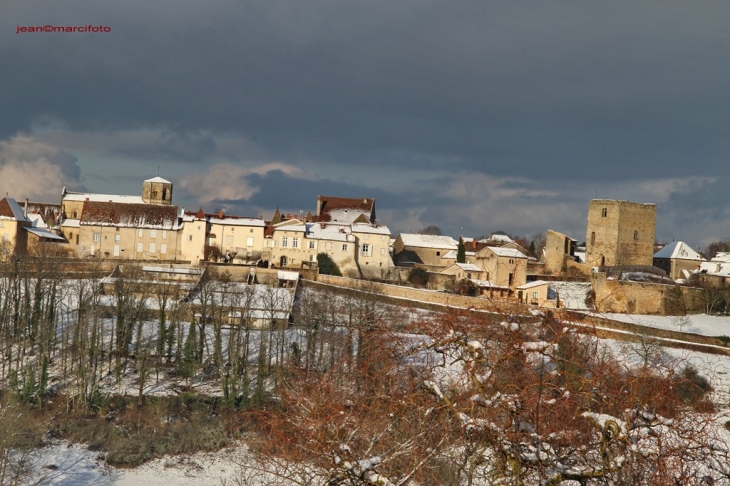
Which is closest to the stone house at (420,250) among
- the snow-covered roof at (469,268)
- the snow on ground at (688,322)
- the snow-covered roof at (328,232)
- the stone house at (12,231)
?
the snow-covered roof at (328,232)

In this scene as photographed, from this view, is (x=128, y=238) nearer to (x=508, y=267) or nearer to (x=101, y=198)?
(x=101, y=198)

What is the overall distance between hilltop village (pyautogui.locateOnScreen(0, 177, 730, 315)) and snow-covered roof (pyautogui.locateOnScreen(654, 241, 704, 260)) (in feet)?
16.8

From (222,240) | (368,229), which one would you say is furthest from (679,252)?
(222,240)

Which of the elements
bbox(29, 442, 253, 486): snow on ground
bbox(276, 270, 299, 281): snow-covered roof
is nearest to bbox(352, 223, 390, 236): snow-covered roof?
bbox(276, 270, 299, 281): snow-covered roof

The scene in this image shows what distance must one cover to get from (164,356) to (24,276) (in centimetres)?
866

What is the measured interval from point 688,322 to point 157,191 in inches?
1697

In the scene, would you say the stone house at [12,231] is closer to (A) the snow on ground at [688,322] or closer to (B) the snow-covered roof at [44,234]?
(B) the snow-covered roof at [44,234]

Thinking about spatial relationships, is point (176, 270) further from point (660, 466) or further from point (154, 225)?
point (660, 466)

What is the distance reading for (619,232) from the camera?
57094 mm

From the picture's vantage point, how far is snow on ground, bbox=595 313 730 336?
44.2m

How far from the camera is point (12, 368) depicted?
115 feet

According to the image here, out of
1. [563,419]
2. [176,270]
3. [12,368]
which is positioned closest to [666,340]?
[176,270]

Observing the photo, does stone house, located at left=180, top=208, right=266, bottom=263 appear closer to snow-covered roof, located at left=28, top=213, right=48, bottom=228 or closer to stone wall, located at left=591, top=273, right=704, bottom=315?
snow-covered roof, located at left=28, top=213, right=48, bottom=228

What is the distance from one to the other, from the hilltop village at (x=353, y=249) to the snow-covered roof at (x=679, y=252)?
5120mm
